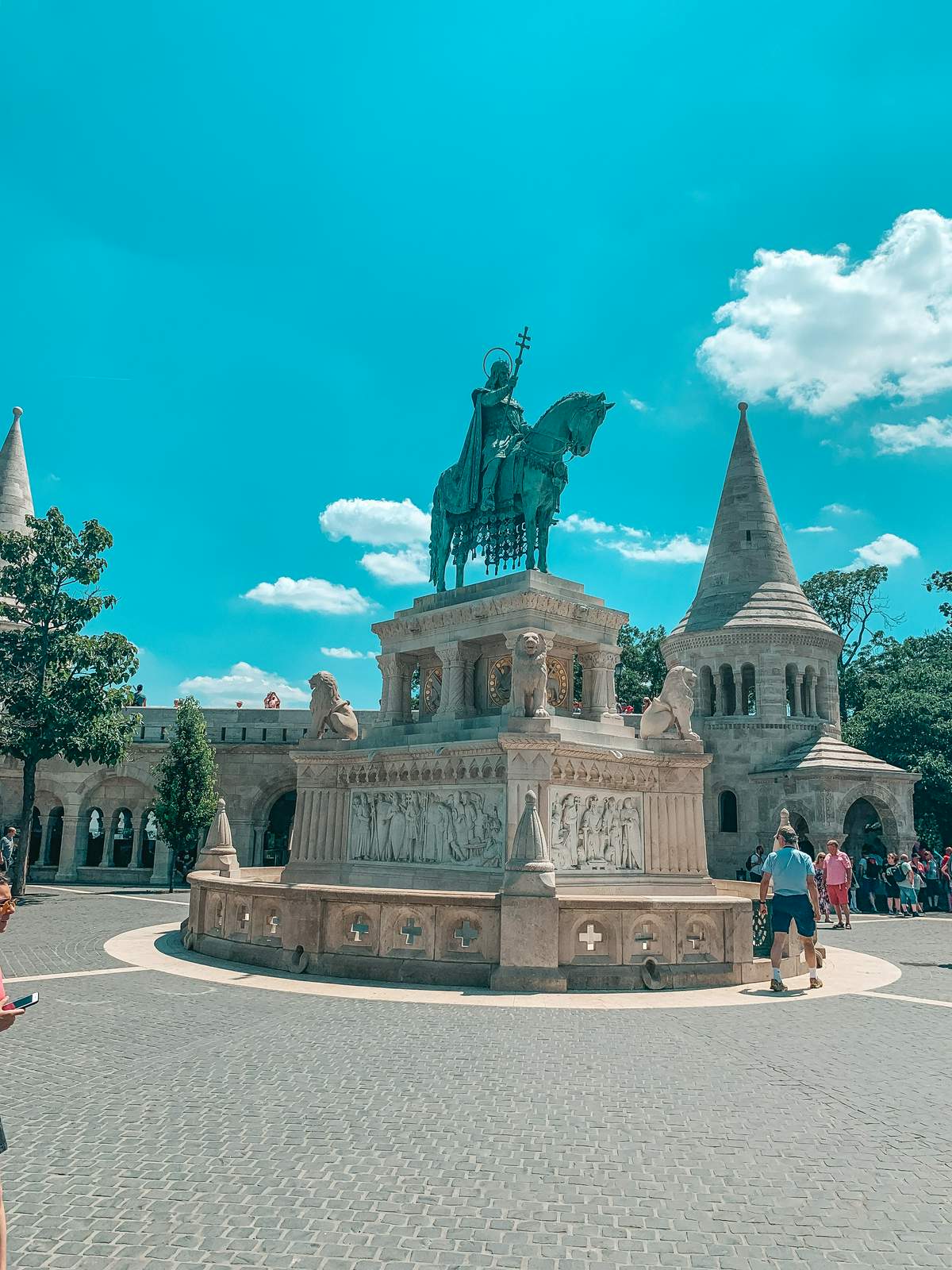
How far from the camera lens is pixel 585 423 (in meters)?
17.1

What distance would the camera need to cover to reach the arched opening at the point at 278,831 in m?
35.5

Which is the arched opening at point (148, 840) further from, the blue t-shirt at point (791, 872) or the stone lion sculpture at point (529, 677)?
the blue t-shirt at point (791, 872)

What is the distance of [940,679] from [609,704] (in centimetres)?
2673

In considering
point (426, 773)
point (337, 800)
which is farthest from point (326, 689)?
point (426, 773)

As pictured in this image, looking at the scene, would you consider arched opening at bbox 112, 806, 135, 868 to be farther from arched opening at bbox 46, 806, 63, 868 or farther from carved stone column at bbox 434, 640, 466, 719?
carved stone column at bbox 434, 640, 466, 719

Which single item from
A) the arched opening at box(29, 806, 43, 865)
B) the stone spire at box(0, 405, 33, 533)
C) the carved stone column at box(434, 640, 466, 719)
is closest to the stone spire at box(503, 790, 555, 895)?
the carved stone column at box(434, 640, 466, 719)

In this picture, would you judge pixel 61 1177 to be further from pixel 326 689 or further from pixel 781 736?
pixel 781 736

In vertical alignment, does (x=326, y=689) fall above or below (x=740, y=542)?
below

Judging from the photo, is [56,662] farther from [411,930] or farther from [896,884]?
[896,884]

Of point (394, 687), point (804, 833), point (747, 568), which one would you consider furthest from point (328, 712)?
point (747, 568)

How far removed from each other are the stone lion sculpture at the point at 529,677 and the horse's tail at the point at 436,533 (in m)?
5.56

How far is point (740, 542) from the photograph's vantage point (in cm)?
→ 3681

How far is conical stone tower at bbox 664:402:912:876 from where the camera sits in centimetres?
3086

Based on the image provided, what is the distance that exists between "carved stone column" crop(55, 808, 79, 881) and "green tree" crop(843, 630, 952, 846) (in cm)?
3012
